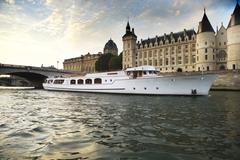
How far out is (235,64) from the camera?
61.4m

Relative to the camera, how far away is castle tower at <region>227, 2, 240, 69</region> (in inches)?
2313

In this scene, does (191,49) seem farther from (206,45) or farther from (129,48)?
(129,48)

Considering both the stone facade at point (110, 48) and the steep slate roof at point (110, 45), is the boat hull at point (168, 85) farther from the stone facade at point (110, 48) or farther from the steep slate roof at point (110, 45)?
the steep slate roof at point (110, 45)

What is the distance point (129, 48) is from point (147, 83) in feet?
209

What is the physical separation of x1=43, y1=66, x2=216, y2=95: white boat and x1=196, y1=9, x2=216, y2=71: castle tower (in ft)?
133

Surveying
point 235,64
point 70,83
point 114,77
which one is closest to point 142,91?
point 114,77

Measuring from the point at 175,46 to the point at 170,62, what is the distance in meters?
5.79

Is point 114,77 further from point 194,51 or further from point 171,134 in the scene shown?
Result: point 194,51

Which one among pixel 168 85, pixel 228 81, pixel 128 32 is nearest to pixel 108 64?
pixel 128 32

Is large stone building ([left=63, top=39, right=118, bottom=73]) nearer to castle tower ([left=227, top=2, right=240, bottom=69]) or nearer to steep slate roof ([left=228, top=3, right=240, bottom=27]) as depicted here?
castle tower ([left=227, top=2, right=240, bottom=69])

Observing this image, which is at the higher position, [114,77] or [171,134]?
[114,77]

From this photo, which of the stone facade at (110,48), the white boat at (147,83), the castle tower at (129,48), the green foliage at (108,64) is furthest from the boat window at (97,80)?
the stone facade at (110,48)

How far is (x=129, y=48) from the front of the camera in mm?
91438

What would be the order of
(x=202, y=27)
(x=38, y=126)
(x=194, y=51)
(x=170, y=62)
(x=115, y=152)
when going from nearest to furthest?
(x=115, y=152) → (x=38, y=126) → (x=202, y=27) → (x=194, y=51) → (x=170, y=62)
